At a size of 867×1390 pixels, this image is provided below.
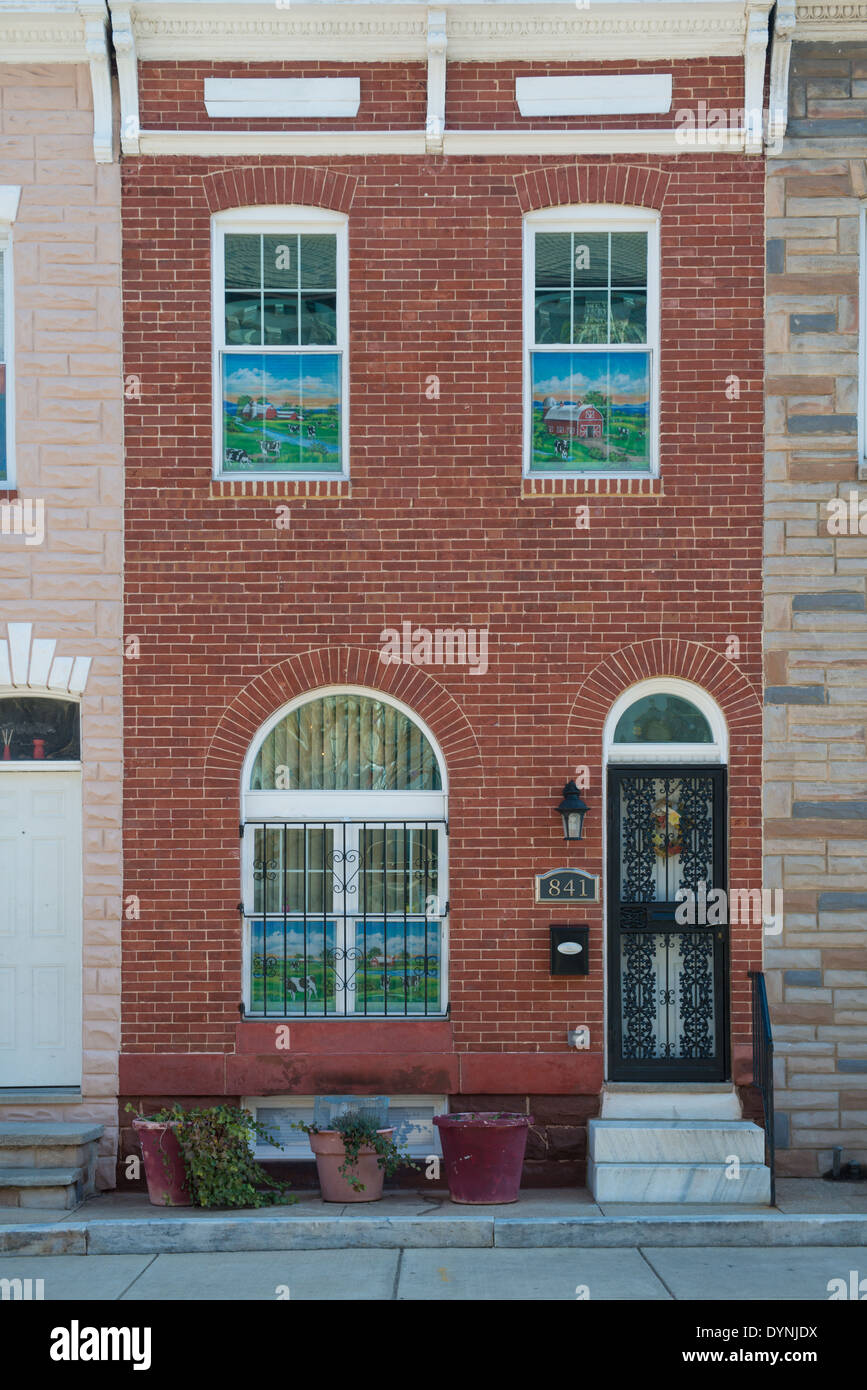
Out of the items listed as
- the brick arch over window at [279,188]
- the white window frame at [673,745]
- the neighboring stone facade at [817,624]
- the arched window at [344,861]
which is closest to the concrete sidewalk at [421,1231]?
the neighboring stone facade at [817,624]

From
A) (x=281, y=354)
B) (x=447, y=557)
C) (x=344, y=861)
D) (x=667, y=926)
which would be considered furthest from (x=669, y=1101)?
(x=281, y=354)

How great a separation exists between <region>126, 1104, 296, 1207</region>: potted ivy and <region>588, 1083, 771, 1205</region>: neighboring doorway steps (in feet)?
6.62

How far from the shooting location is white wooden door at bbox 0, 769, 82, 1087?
1064cm

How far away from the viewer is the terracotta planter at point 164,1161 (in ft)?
31.9

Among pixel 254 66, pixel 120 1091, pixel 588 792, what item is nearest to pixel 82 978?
pixel 120 1091

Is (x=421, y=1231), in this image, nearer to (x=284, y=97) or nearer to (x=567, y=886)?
(x=567, y=886)

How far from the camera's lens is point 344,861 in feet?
34.9

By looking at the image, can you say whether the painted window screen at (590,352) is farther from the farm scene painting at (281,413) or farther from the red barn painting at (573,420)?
the farm scene painting at (281,413)

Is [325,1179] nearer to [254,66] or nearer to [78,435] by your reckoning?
[78,435]

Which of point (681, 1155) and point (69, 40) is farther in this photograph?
point (69, 40)

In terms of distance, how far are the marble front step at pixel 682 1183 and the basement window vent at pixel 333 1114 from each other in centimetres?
127

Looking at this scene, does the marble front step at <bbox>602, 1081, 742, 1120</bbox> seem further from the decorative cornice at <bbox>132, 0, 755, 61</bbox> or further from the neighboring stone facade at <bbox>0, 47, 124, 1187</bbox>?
the decorative cornice at <bbox>132, 0, 755, 61</bbox>

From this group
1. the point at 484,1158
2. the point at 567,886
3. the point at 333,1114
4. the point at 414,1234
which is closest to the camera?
the point at 414,1234

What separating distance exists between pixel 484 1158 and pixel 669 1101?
57.6 inches
